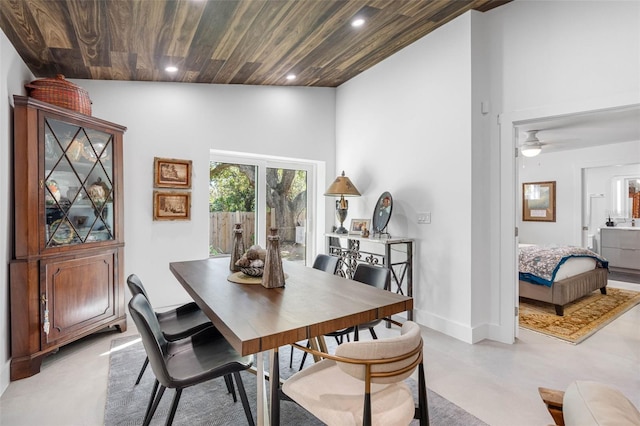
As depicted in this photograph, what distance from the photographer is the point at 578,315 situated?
3.73 m

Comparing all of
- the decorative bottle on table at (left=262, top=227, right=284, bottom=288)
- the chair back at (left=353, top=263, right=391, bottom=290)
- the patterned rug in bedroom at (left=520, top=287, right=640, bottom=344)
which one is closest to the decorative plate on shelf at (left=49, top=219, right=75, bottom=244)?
the decorative bottle on table at (left=262, top=227, right=284, bottom=288)

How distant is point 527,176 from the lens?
705 centimetres

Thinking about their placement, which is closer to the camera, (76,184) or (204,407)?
(204,407)

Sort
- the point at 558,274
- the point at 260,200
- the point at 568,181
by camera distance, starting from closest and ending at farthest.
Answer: the point at 558,274, the point at 260,200, the point at 568,181

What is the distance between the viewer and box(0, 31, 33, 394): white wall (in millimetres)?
2182

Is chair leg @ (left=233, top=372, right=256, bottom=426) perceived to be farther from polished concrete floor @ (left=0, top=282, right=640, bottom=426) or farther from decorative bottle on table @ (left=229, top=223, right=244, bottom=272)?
polished concrete floor @ (left=0, top=282, right=640, bottom=426)

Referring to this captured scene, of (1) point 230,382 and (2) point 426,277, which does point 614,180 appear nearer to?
(2) point 426,277

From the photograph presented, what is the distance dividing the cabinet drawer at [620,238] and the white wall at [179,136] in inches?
249

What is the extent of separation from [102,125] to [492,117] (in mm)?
3475

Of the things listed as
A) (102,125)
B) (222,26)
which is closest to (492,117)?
(222,26)

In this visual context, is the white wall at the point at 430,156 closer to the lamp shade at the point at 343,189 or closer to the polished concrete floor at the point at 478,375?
the lamp shade at the point at 343,189

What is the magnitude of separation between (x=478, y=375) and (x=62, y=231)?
3.33 meters

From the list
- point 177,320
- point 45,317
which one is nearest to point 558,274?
point 177,320

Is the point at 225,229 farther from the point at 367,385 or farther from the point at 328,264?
the point at 367,385
